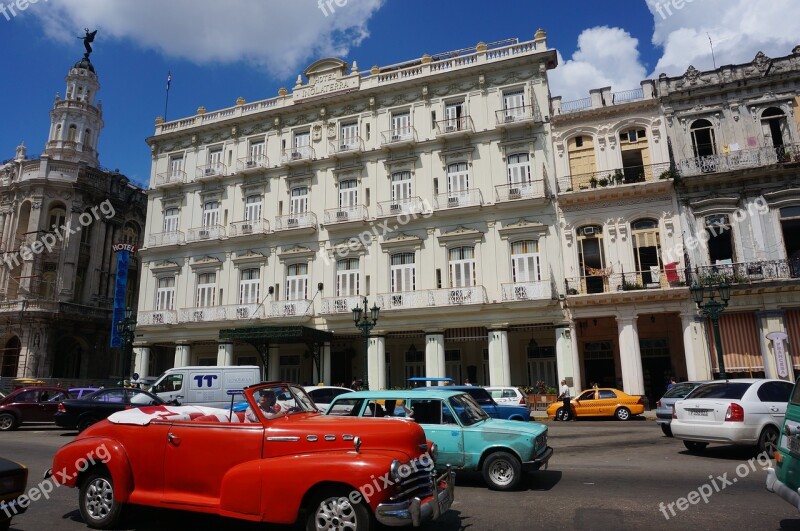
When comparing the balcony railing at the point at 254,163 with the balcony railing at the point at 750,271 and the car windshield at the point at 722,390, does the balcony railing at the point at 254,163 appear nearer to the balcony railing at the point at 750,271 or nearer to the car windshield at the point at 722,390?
the balcony railing at the point at 750,271

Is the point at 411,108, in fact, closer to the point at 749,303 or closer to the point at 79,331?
the point at 749,303

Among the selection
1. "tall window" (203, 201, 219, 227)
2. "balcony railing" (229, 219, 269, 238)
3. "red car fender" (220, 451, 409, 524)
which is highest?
"tall window" (203, 201, 219, 227)

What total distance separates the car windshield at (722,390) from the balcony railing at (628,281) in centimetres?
1202

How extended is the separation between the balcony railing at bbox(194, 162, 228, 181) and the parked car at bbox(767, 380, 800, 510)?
97.3 feet

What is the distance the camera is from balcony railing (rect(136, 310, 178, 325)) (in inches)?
1147

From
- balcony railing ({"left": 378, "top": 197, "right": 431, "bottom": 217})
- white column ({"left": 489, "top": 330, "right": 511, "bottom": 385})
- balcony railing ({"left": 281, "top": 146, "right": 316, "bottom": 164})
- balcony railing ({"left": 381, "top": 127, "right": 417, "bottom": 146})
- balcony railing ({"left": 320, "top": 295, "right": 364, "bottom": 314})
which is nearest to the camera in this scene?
white column ({"left": 489, "top": 330, "right": 511, "bottom": 385})

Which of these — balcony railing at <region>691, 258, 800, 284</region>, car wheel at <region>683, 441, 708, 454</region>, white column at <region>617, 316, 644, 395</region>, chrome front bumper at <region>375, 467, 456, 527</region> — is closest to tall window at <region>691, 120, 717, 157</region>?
balcony railing at <region>691, 258, 800, 284</region>

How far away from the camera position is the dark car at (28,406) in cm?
1816

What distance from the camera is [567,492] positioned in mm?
7762

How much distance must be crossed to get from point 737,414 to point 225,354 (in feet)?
78.5

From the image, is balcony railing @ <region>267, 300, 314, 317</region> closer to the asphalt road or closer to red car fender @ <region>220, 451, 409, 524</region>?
the asphalt road

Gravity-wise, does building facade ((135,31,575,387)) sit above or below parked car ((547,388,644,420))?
above

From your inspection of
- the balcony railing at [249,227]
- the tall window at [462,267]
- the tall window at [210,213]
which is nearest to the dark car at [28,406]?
the balcony railing at [249,227]

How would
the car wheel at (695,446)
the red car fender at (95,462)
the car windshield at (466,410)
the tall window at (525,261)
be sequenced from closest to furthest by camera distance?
the red car fender at (95,462)
the car windshield at (466,410)
the car wheel at (695,446)
the tall window at (525,261)
